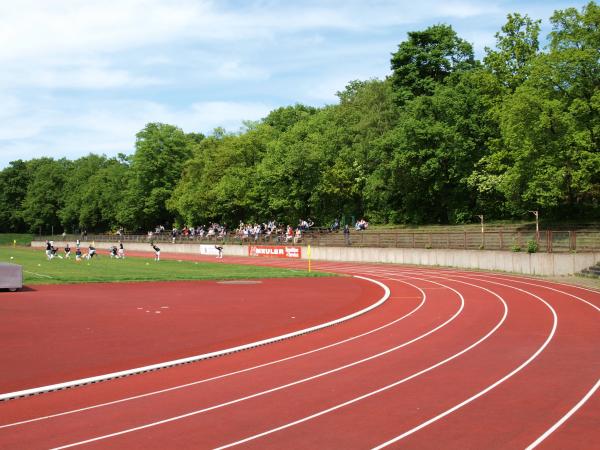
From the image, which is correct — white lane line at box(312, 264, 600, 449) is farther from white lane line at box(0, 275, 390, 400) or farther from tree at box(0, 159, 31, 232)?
tree at box(0, 159, 31, 232)

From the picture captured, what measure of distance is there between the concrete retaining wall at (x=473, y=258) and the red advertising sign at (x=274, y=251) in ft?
2.41

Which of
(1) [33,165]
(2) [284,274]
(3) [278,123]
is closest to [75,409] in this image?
(2) [284,274]

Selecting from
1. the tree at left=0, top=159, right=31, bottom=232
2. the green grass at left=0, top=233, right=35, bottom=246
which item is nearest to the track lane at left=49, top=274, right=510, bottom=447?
the green grass at left=0, top=233, right=35, bottom=246

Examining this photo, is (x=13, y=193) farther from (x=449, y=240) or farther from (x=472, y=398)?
(x=472, y=398)

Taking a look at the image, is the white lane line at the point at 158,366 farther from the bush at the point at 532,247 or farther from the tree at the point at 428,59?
the tree at the point at 428,59

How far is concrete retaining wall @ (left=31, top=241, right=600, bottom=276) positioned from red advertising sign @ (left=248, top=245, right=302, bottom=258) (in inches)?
28.9

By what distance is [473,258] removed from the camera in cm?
4059

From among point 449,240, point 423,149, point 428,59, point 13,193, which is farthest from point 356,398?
point 13,193

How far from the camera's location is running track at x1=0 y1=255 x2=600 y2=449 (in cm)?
810

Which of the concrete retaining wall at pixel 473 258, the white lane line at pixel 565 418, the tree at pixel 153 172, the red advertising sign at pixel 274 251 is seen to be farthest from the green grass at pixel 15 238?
the white lane line at pixel 565 418

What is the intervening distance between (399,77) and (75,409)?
185 ft

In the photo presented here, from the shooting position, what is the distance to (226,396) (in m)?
10.2

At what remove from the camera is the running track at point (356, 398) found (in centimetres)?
810

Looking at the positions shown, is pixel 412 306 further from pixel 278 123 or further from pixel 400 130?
pixel 278 123
